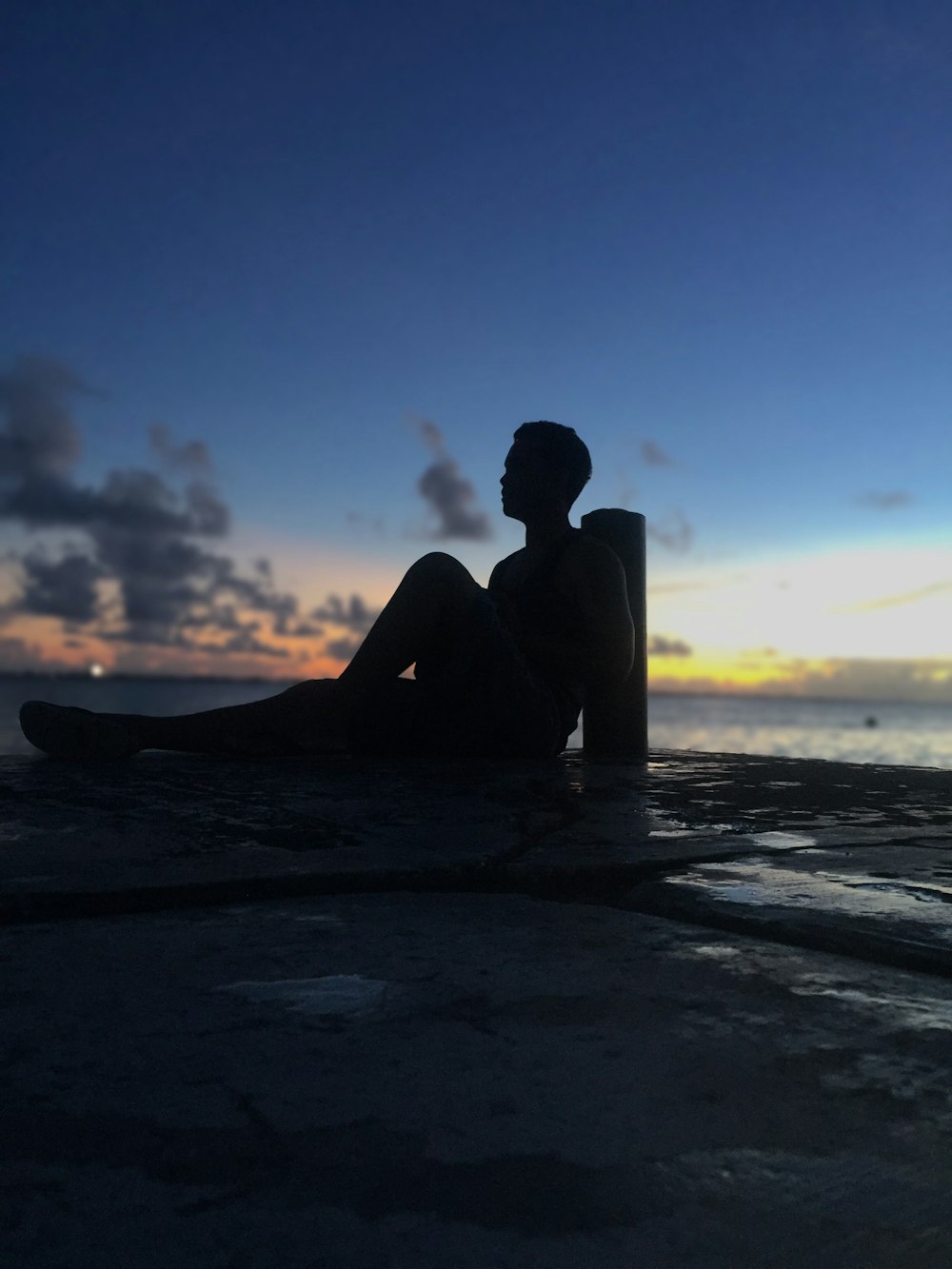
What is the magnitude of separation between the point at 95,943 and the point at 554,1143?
0.70 meters

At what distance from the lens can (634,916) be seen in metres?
1.38

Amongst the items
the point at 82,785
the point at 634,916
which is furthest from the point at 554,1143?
the point at 82,785

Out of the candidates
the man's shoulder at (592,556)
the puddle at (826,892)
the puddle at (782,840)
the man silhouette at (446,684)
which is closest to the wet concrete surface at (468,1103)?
the puddle at (826,892)

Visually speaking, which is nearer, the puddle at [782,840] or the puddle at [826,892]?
the puddle at [826,892]

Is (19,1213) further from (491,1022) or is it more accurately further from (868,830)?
Answer: (868,830)

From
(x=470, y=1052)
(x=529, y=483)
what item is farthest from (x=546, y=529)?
(x=470, y=1052)

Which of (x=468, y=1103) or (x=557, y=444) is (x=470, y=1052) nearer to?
(x=468, y=1103)

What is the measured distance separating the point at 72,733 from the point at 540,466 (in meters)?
2.08

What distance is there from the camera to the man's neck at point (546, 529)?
4289 mm

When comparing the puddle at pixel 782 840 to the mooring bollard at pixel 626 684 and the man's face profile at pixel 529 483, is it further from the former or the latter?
the man's face profile at pixel 529 483

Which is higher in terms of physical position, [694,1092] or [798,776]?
[798,776]

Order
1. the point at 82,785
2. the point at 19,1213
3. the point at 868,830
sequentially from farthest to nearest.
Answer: the point at 82,785 < the point at 868,830 < the point at 19,1213

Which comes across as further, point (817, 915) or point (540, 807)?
point (540, 807)

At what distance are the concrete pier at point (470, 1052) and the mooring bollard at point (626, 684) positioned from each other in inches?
96.5
